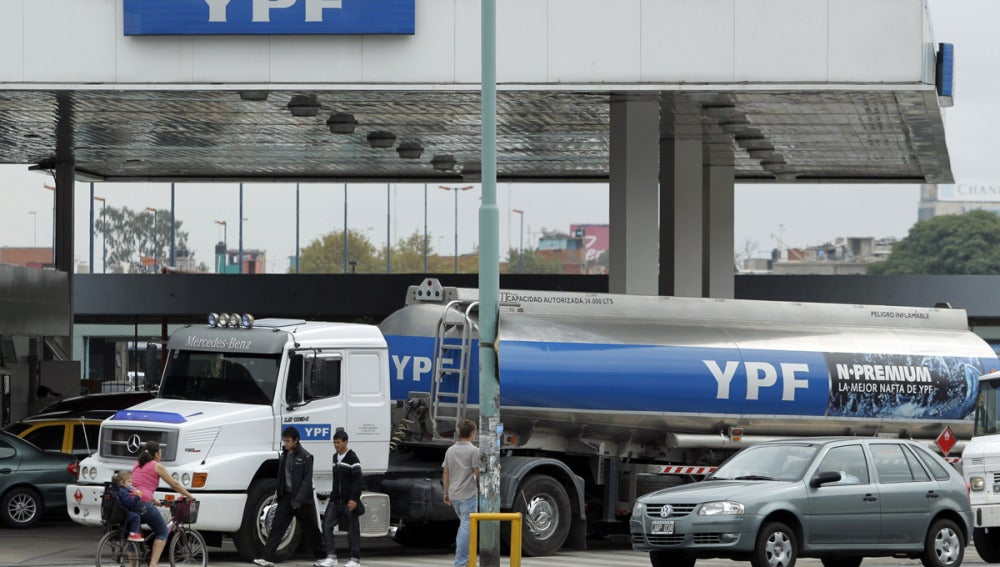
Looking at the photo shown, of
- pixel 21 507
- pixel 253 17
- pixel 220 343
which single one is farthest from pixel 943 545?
pixel 21 507

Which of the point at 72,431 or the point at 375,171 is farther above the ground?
the point at 375,171

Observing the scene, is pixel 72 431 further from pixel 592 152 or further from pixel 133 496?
pixel 592 152

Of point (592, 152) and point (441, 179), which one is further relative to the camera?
point (441, 179)

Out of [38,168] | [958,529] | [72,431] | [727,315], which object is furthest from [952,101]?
[38,168]

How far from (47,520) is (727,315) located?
11722 millimetres

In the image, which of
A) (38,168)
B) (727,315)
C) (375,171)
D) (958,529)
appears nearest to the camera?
(958,529)

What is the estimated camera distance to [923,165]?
35.8 metres

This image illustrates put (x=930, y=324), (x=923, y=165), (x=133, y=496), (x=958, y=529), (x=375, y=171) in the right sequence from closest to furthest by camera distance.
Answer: (x=133, y=496), (x=958, y=529), (x=930, y=324), (x=923, y=165), (x=375, y=171)

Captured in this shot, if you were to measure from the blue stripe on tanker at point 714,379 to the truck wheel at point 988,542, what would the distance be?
10.3 feet

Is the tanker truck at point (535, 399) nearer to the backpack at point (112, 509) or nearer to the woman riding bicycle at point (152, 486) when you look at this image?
the woman riding bicycle at point (152, 486)

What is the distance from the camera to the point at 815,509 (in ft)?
56.2

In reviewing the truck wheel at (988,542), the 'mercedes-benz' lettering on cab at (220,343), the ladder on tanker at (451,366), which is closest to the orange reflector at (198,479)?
the 'mercedes-benz' lettering on cab at (220,343)

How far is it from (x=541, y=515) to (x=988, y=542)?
586 cm

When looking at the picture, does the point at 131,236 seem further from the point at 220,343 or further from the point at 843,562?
the point at 843,562
